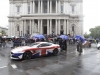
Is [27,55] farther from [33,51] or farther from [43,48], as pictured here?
[43,48]

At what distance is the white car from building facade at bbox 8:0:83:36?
137 ft

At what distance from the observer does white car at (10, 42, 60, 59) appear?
14.6 meters

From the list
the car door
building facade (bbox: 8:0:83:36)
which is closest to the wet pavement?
the car door

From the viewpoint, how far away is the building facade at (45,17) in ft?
196

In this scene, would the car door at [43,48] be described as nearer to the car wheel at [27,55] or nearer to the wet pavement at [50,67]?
the car wheel at [27,55]

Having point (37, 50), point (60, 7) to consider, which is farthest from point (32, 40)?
point (60, 7)

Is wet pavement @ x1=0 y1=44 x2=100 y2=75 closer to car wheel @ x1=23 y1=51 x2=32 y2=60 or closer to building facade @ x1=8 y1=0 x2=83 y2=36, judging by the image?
car wheel @ x1=23 y1=51 x2=32 y2=60

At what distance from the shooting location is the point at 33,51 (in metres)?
15.7

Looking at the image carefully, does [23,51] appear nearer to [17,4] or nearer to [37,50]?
[37,50]

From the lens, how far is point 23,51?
14.7m

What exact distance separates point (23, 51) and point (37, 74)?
5.29m

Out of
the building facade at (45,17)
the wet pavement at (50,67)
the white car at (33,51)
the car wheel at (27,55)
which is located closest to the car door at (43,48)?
the white car at (33,51)

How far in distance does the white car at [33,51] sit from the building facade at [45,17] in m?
41.7

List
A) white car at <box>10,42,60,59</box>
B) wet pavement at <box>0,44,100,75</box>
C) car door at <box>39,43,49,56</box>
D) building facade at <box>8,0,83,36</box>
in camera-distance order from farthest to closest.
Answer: building facade at <box>8,0,83,36</box> < car door at <box>39,43,49,56</box> < white car at <box>10,42,60,59</box> < wet pavement at <box>0,44,100,75</box>
